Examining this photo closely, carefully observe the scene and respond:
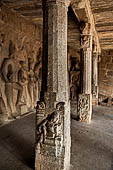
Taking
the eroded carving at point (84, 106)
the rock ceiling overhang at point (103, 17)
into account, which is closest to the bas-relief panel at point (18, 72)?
the eroded carving at point (84, 106)

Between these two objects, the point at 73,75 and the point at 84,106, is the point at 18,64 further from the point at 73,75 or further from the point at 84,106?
the point at 73,75

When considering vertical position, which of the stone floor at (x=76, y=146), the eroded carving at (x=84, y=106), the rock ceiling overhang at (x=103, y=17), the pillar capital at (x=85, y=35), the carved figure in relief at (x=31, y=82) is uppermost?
the rock ceiling overhang at (x=103, y=17)

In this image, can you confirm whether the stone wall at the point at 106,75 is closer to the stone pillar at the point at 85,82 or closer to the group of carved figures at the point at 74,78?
the group of carved figures at the point at 74,78

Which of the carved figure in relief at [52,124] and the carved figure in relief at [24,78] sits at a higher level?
the carved figure in relief at [24,78]

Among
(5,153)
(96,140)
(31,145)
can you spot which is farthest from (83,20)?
(5,153)

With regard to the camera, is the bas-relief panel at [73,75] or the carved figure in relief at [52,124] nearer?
the carved figure in relief at [52,124]

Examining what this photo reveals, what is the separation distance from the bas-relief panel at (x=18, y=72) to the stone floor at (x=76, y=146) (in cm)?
67

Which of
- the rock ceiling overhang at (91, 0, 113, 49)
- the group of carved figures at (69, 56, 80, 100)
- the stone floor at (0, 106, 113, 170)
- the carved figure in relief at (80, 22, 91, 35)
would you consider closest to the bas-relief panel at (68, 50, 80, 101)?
the group of carved figures at (69, 56, 80, 100)

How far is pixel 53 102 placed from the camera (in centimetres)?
203

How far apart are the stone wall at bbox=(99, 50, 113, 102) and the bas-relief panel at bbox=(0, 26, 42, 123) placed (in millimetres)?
4497

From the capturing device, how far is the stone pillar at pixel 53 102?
1996 millimetres

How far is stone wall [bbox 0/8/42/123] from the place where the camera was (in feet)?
14.2

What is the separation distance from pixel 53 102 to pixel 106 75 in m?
7.77

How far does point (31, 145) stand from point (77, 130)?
4.29 feet
